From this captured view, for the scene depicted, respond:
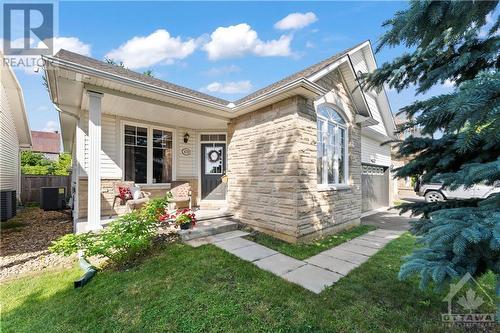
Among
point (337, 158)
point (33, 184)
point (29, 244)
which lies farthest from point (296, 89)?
point (33, 184)

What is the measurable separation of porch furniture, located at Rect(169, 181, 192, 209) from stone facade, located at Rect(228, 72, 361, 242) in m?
1.46

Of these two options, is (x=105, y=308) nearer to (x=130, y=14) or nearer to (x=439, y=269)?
(x=439, y=269)

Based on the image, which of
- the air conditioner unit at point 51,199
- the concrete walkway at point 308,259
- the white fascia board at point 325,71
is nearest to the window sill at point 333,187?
the concrete walkway at point 308,259

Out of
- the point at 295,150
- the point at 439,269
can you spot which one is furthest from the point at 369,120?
the point at 439,269

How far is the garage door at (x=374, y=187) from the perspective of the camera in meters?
10.6

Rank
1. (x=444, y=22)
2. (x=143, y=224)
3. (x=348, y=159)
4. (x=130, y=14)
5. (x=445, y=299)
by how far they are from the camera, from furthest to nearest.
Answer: (x=348, y=159)
(x=130, y=14)
(x=143, y=224)
(x=445, y=299)
(x=444, y=22)

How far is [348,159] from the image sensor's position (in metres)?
7.16

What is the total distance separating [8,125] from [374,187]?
16890 millimetres

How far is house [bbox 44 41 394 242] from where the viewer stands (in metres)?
4.81

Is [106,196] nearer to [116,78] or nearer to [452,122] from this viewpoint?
[116,78]

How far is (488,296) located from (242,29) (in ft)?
31.3

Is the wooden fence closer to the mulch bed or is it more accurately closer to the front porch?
the mulch bed

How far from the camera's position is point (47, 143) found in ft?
114

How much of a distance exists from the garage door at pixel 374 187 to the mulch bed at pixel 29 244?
10.6 m
